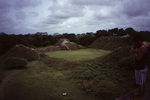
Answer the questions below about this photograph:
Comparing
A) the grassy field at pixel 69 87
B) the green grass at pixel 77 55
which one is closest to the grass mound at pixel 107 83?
the grassy field at pixel 69 87

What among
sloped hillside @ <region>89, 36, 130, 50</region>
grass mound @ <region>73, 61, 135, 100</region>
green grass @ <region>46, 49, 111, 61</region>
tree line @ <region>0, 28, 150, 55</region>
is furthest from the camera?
sloped hillside @ <region>89, 36, 130, 50</region>

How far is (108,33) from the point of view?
19.6 metres

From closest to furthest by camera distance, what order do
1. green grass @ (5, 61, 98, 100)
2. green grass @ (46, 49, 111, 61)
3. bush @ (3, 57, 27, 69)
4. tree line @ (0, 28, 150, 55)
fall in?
green grass @ (5, 61, 98, 100), bush @ (3, 57, 27, 69), green grass @ (46, 49, 111, 61), tree line @ (0, 28, 150, 55)

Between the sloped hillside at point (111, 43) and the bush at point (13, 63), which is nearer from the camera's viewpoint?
the bush at point (13, 63)

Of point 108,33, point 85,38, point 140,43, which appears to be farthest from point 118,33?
point 140,43

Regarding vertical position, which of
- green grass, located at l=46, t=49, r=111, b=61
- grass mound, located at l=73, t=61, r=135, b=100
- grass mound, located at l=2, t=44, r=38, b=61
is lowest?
grass mound, located at l=73, t=61, r=135, b=100

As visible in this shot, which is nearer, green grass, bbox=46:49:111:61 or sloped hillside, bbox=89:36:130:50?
green grass, bbox=46:49:111:61

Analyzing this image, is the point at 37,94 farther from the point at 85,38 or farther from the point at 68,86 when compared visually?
the point at 85,38

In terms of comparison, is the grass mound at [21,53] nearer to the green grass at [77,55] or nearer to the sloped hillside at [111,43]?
the green grass at [77,55]

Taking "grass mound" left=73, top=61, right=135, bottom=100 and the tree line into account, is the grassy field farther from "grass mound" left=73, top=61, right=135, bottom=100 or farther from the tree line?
the tree line

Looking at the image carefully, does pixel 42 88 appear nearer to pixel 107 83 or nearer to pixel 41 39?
pixel 107 83

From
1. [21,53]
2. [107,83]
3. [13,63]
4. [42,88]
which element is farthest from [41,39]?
[107,83]

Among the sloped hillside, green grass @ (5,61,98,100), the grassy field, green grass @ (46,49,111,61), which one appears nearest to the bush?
the grassy field

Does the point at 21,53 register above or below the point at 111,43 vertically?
below
